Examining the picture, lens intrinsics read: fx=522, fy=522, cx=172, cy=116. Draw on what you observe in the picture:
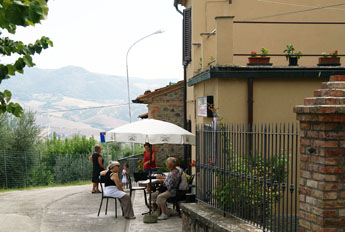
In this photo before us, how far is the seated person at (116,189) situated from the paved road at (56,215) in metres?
0.24

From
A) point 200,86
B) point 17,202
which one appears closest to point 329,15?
point 200,86

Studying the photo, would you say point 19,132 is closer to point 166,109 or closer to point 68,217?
point 166,109

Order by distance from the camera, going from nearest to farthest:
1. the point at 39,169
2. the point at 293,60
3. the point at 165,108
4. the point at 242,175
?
the point at 242,175 < the point at 293,60 < the point at 165,108 < the point at 39,169

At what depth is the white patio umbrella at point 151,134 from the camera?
474 inches

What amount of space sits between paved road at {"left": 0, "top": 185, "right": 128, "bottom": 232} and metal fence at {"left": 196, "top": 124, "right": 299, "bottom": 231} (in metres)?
3.45

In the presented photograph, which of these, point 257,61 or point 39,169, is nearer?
point 257,61

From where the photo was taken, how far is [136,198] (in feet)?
52.4

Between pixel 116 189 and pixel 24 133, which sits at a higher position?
pixel 24 133

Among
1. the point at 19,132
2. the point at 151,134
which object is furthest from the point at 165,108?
the point at 19,132

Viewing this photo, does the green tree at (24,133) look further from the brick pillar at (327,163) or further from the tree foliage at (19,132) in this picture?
the brick pillar at (327,163)

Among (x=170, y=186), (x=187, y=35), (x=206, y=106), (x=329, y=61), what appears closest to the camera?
(x=329, y=61)

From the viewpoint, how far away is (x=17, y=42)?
7.70 meters

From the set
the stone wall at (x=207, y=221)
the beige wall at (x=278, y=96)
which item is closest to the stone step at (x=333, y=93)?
the stone wall at (x=207, y=221)

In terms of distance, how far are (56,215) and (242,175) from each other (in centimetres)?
793
